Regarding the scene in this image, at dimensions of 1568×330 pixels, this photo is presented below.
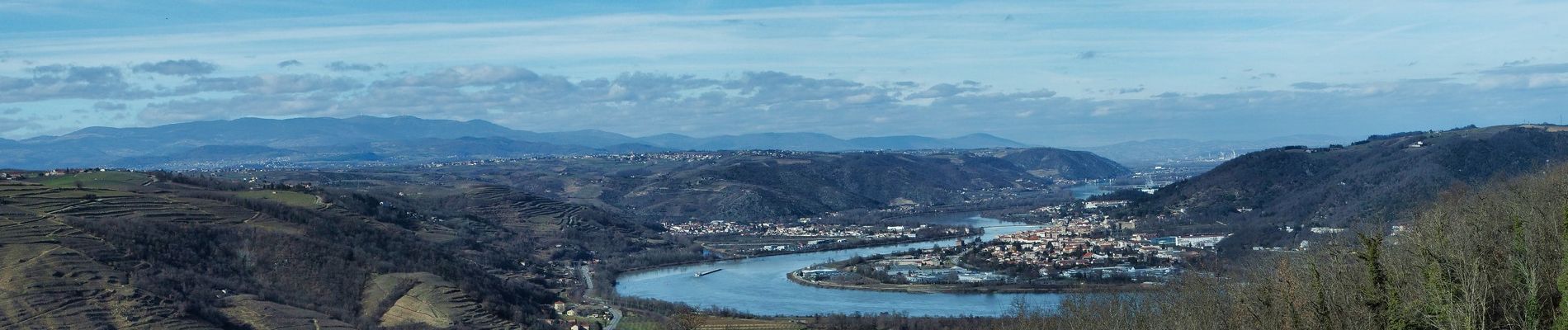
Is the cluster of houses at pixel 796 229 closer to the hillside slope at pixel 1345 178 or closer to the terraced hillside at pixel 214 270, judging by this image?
the hillside slope at pixel 1345 178

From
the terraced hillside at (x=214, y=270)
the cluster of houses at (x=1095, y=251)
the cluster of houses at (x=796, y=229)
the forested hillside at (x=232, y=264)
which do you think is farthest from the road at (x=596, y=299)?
the cluster of houses at (x=796, y=229)

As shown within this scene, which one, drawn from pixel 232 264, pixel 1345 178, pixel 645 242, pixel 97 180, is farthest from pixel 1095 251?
pixel 97 180

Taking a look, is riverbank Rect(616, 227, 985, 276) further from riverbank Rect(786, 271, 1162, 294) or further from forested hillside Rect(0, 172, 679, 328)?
riverbank Rect(786, 271, 1162, 294)

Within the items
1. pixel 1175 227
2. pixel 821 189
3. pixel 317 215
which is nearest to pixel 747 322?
pixel 317 215

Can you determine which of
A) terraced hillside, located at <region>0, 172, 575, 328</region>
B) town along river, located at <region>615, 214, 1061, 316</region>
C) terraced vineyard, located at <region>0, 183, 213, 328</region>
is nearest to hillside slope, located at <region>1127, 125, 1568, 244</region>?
town along river, located at <region>615, 214, 1061, 316</region>

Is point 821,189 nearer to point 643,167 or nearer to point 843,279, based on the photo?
point 643,167

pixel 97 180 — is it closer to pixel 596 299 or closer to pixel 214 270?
pixel 214 270
